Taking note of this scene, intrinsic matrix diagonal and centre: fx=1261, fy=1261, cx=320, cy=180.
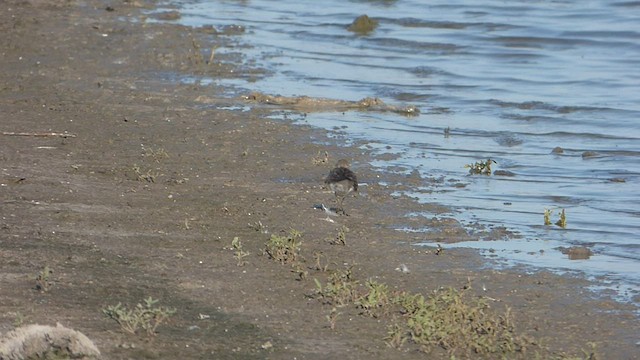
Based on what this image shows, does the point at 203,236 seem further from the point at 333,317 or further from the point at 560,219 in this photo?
the point at 560,219

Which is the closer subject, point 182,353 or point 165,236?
point 182,353

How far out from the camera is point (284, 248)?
794cm

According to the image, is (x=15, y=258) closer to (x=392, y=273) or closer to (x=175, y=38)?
(x=392, y=273)

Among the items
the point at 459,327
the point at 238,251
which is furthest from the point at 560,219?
the point at 459,327

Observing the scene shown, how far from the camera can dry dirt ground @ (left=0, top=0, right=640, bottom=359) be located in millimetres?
6719

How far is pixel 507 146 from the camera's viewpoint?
12.5 m

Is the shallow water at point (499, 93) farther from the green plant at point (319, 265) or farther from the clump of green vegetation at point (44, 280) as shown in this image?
the clump of green vegetation at point (44, 280)

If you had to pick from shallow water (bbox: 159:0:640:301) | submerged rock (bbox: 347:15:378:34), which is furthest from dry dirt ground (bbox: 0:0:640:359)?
submerged rock (bbox: 347:15:378:34)

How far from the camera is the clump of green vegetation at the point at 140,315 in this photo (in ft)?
21.2

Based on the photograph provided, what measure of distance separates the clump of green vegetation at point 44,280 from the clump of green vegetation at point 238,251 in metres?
1.24

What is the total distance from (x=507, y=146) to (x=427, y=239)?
13.0ft

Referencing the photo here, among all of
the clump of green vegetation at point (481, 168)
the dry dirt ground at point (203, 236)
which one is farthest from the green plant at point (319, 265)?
the clump of green vegetation at point (481, 168)

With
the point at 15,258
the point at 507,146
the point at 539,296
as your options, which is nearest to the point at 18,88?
the point at 507,146

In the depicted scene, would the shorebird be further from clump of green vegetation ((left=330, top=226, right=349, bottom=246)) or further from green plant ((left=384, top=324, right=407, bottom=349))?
green plant ((left=384, top=324, right=407, bottom=349))
